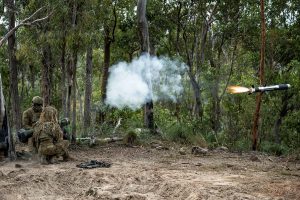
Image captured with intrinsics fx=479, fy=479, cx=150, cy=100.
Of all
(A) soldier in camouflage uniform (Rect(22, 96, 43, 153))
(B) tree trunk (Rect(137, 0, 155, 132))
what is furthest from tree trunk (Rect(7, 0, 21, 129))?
(B) tree trunk (Rect(137, 0, 155, 132))

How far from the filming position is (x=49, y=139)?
37.5ft

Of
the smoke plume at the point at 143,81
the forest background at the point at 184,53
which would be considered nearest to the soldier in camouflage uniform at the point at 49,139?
the forest background at the point at 184,53

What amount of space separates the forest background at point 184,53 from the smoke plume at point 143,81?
0.53m

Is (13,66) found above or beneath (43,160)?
above

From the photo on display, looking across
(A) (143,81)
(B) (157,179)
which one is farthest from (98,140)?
(B) (157,179)

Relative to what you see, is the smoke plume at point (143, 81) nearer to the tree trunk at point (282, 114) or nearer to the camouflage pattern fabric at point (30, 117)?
the tree trunk at point (282, 114)

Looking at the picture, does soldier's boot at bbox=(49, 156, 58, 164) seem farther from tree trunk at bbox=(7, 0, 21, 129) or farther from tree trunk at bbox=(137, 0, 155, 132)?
tree trunk at bbox=(7, 0, 21, 129)

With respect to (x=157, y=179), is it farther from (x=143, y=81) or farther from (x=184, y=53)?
(x=184, y=53)

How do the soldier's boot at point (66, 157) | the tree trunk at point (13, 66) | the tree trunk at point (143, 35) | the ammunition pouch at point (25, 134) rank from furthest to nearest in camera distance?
the tree trunk at point (143, 35)
the tree trunk at point (13, 66)
the ammunition pouch at point (25, 134)
the soldier's boot at point (66, 157)

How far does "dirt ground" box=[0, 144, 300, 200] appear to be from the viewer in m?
7.82

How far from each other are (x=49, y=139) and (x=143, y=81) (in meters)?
7.00

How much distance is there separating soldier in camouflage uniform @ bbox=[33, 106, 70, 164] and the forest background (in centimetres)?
282

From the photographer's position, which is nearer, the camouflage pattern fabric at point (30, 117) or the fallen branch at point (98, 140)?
the camouflage pattern fabric at point (30, 117)

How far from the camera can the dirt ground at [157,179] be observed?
7.82 meters
